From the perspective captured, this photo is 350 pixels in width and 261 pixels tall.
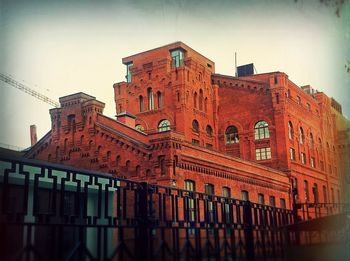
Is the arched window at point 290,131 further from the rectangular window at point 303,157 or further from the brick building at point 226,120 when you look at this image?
the rectangular window at point 303,157

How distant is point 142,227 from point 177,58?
688 inches

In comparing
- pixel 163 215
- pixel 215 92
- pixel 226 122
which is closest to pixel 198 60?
pixel 215 92

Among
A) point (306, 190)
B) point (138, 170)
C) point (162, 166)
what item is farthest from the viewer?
point (306, 190)

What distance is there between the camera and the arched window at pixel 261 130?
20500mm

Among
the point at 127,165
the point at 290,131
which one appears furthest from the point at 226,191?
the point at 290,131

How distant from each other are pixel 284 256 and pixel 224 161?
10.6m

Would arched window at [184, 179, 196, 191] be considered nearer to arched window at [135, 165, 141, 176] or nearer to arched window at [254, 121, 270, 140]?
arched window at [135, 165, 141, 176]

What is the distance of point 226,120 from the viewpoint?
2141 cm

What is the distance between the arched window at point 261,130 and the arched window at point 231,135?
104 centimetres

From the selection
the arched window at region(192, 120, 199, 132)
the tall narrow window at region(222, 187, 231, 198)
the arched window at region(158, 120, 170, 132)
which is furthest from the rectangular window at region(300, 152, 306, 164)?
the tall narrow window at region(222, 187, 231, 198)

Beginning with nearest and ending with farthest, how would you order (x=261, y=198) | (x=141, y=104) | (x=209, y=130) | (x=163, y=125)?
(x=261, y=198)
(x=163, y=125)
(x=141, y=104)
(x=209, y=130)

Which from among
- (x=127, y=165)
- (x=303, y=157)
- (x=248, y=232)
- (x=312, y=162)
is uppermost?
(x=303, y=157)

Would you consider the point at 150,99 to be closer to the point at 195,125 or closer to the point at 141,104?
the point at 141,104

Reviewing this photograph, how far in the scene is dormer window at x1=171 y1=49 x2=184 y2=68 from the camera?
1906 cm
